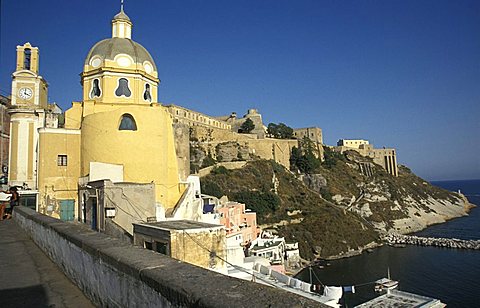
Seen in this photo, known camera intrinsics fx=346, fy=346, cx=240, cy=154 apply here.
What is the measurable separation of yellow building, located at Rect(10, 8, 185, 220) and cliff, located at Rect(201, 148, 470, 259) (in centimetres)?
2961

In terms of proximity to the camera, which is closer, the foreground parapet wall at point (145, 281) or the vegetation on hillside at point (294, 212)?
the foreground parapet wall at point (145, 281)

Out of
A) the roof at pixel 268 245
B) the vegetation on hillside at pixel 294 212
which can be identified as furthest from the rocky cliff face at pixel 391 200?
the roof at pixel 268 245

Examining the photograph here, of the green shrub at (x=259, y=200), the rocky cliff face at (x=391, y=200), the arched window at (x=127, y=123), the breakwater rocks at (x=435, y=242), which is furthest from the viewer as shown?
the rocky cliff face at (x=391, y=200)

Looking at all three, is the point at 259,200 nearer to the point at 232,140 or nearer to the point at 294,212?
the point at 294,212

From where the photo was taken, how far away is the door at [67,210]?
1700 centimetres

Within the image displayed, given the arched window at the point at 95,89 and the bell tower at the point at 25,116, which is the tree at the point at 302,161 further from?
the arched window at the point at 95,89

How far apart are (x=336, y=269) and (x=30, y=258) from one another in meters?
39.6

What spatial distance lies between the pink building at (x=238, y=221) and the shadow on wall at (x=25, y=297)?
1085 inches

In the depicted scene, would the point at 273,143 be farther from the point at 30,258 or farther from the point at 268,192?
the point at 30,258

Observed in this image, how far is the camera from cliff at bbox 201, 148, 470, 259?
4888cm

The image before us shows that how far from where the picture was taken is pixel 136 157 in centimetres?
1727

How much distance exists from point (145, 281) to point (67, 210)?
16.6 meters

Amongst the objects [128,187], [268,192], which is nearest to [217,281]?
[128,187]

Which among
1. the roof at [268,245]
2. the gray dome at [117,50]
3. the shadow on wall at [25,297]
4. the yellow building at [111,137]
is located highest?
the gray dome at [117,50]
